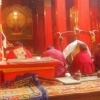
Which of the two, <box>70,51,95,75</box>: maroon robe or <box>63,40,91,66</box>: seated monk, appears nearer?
<box>70,51,95,75</box>: maroon robe

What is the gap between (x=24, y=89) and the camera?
269 cm

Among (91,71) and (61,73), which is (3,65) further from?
(91,71)

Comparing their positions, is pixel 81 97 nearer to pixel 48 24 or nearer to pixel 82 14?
pixel 82 14

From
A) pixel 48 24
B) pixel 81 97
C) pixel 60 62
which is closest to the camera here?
pixel 81 97

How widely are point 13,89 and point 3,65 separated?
385 mm

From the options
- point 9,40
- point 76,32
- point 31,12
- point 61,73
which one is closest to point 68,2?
point 31,12

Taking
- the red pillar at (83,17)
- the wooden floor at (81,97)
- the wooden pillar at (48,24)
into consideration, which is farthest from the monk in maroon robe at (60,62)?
the wooden pillar at (48,24)

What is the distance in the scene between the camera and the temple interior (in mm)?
2639

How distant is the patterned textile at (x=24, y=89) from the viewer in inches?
95.7

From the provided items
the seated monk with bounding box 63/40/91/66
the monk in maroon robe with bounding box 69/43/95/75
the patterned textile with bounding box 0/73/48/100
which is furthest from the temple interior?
the monk in maroon robe with bounding box 69/43/95/75

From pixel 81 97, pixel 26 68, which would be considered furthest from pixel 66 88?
pixel 26 68

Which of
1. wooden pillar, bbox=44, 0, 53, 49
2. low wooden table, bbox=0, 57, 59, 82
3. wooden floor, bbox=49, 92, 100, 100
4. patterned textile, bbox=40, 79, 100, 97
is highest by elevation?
wooden pillar, bbox=44, 0, 53, 49

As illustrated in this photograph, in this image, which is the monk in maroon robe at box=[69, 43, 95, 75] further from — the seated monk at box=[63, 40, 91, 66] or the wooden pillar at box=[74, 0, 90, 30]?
the wooden pillar at box=[74, 0, 90, 30]

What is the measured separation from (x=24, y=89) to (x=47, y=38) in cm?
781
